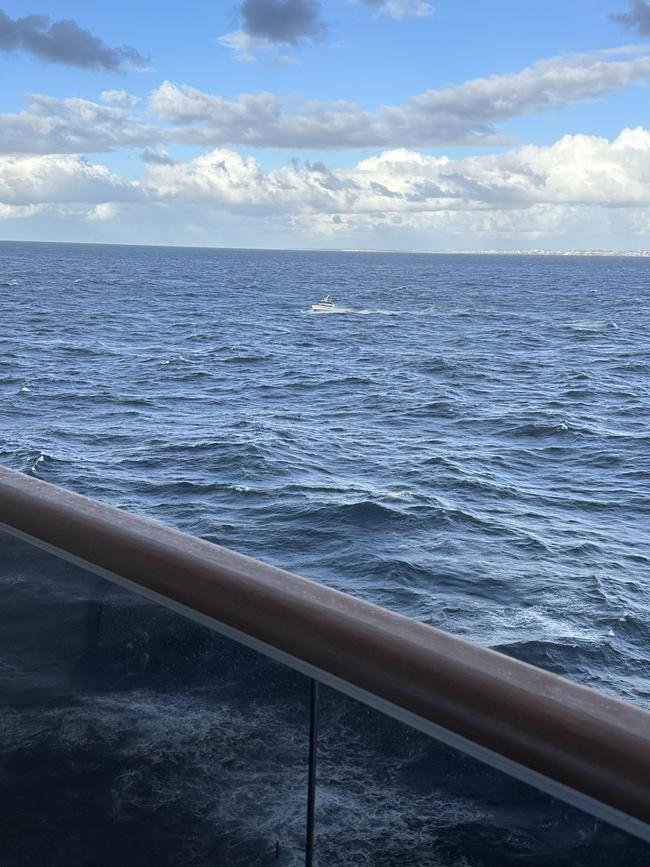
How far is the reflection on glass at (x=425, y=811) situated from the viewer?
1.14m

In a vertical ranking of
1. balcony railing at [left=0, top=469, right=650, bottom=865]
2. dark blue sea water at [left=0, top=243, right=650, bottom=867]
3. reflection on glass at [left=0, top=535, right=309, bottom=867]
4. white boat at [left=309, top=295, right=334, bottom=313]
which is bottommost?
dark blue sea water at [left=0, top=243, right=650, bottom=867]

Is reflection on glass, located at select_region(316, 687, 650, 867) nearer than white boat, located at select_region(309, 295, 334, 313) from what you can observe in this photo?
Yes

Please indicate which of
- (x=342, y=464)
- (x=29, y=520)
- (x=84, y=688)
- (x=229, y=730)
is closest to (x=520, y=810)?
(x=229, y=730)

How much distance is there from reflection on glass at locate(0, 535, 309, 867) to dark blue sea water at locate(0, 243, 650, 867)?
88 mm

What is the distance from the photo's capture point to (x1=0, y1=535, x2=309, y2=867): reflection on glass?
4.78ft

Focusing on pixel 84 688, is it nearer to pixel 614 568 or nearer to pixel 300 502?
pixel 614 568

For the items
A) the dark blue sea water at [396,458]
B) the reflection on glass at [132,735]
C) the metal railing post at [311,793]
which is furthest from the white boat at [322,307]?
the metal railing post at [311,793]

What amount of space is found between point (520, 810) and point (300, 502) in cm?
1840

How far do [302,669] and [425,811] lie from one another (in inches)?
10.3

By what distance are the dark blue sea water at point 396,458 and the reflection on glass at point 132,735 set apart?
3.5 inches

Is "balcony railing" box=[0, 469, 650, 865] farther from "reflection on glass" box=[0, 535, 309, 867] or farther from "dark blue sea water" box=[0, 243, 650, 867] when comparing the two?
"dark blue sea water" box=[0, 243, 650, 867]

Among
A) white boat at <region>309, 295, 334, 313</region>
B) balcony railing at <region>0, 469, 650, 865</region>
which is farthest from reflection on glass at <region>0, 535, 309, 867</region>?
white boat at <region>309, 295, 334, 313</region>

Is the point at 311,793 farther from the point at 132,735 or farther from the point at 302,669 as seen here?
the point at 132,735

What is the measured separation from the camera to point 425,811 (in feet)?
4.43
